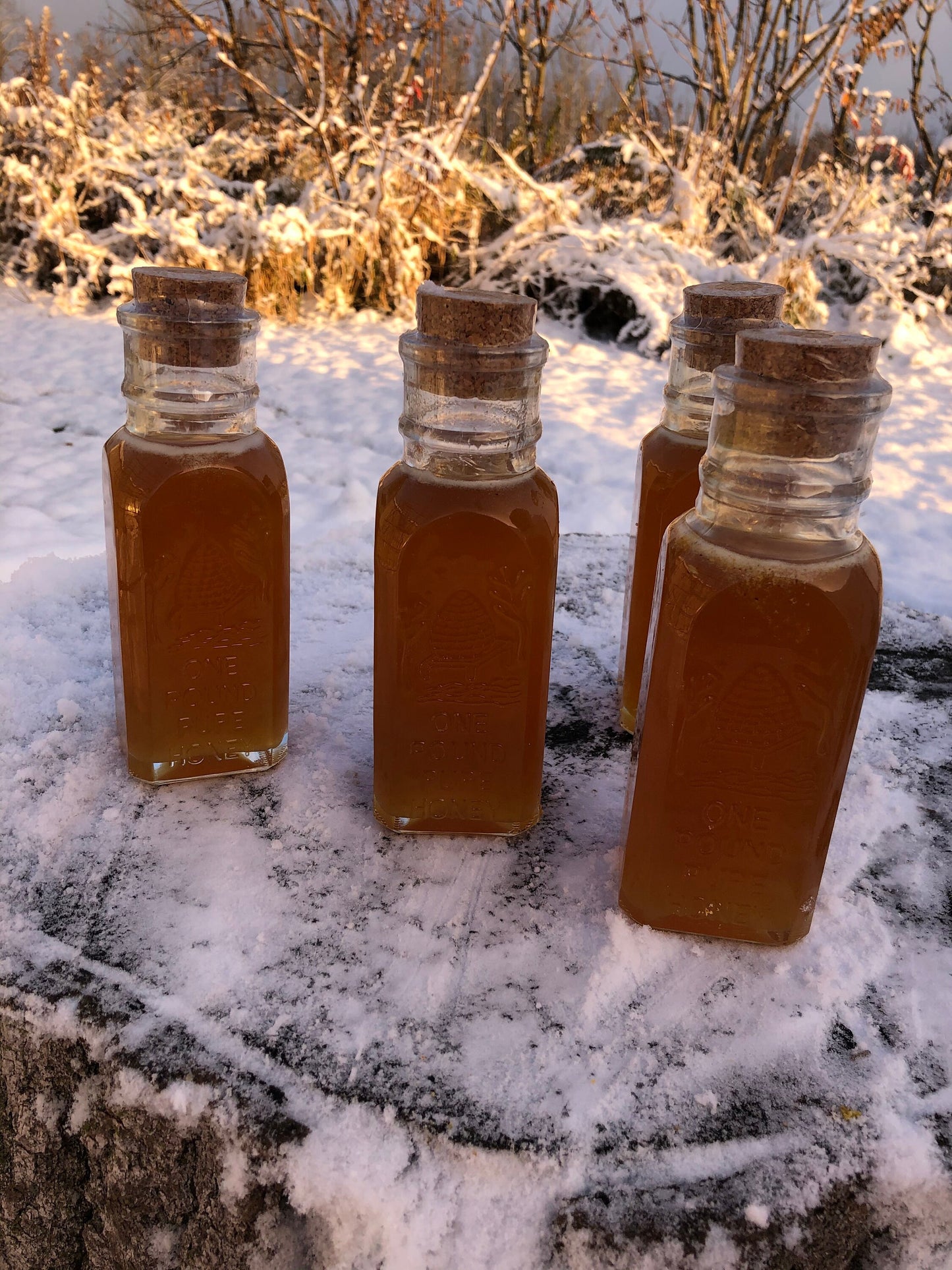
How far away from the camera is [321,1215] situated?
2.39 ft

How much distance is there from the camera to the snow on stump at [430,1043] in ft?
2.36

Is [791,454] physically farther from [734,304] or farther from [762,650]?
[734,304]

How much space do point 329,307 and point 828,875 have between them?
4.82 metres

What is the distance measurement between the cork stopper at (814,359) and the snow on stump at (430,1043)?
51 centimetres

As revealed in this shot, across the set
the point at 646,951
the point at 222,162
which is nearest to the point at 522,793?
the point at 646,951

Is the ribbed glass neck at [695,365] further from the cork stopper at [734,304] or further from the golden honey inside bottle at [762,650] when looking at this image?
the golden honey inside bottle at [762,650]

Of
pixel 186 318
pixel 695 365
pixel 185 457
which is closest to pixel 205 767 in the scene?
pixel 185 457

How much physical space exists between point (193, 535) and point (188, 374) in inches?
6.2

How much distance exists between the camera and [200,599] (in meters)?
1.03

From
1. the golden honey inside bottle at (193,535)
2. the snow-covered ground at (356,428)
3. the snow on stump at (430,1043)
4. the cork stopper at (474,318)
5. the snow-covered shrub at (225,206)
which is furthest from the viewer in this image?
the snow-covered shrub at (225,206)

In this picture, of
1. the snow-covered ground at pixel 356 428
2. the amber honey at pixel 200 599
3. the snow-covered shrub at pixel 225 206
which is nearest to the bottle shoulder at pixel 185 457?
the amber honey at pixel 200 599

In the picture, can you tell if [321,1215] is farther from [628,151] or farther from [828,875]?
[628,151]

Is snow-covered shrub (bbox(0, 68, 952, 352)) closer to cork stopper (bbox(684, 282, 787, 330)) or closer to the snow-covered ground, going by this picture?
the snow-covered ground

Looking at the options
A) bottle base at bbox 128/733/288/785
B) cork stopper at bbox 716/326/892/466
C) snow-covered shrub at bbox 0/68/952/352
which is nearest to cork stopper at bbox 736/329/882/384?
cork stopper at bbox 716/326/892/466
